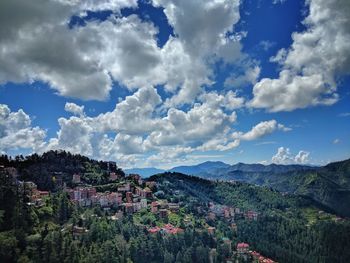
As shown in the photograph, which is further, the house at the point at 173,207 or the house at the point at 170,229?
the house at the point at 173,207

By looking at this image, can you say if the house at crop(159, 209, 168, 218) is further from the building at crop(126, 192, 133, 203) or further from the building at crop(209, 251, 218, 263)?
the building at crop(209, 251, 218, 263)

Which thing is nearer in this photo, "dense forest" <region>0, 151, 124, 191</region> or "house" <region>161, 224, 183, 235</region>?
"house" <region>161, 224, 183, 235</region>

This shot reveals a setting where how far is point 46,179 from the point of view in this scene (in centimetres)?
15625

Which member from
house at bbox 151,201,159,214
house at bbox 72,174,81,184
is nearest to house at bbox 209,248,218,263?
house at bbox 151,201,159,214

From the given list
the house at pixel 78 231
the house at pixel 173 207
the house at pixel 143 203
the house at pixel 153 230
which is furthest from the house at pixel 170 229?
the house at pixel 78 231

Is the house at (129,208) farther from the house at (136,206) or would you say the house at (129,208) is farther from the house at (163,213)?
the house at (163,213)

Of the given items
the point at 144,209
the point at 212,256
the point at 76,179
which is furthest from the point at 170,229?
the point at 76,179

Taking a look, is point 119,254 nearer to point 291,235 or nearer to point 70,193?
point 70,193

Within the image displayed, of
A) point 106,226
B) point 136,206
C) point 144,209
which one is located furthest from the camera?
point 144,209

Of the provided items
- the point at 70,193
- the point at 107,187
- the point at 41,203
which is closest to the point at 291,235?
the point at 107,187

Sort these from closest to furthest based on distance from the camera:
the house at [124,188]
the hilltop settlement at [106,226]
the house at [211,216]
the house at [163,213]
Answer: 1. the hilltop settlement at [106,226]
2. the house at [163,213]
3. the house at [124,188]
4. the house at [211,216]

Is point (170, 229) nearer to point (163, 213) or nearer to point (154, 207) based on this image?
point (163, 213)

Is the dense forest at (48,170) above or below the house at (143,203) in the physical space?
above

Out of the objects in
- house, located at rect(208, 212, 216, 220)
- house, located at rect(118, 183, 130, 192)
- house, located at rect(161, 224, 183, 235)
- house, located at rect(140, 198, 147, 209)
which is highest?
house, located at rect(118, 183, 130, 192)
